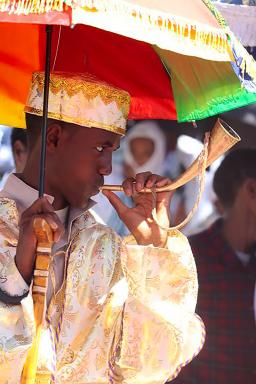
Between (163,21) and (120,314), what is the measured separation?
3.51 ft

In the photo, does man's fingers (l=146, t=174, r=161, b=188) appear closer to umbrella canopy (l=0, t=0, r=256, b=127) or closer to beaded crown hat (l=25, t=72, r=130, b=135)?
beaded crown hat (l=25, t=72, r=130, b=135)

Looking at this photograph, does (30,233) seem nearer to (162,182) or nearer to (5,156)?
(162,182)

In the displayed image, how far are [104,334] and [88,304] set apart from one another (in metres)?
0.13

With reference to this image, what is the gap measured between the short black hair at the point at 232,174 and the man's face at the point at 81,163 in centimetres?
200

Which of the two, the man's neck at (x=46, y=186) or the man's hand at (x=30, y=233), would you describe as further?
the man's neck at (x=46, y=186)

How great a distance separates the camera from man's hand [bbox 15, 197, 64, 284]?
2982 mm

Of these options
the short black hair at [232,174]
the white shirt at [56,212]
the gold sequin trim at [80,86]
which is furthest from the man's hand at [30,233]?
the short black hair at [232,174]

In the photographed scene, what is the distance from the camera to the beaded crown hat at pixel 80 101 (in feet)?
11.0

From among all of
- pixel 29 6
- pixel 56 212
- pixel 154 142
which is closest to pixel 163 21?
pixel 29 6

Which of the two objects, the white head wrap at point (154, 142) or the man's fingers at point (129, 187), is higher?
the man's fingers at point (129, 187)

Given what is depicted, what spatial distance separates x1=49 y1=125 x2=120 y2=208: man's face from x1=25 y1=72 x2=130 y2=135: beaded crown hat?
0.16 feet

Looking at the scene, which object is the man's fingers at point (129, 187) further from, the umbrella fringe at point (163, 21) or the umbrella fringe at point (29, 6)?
the umbrella fringe at point (29, 6)

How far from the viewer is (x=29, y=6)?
263 centimetres

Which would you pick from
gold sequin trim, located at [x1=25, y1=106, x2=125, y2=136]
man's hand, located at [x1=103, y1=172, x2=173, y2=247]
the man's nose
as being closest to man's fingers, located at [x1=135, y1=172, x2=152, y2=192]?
man's hand, located at [x1=103, y1=172, x2=173, y2=247]
